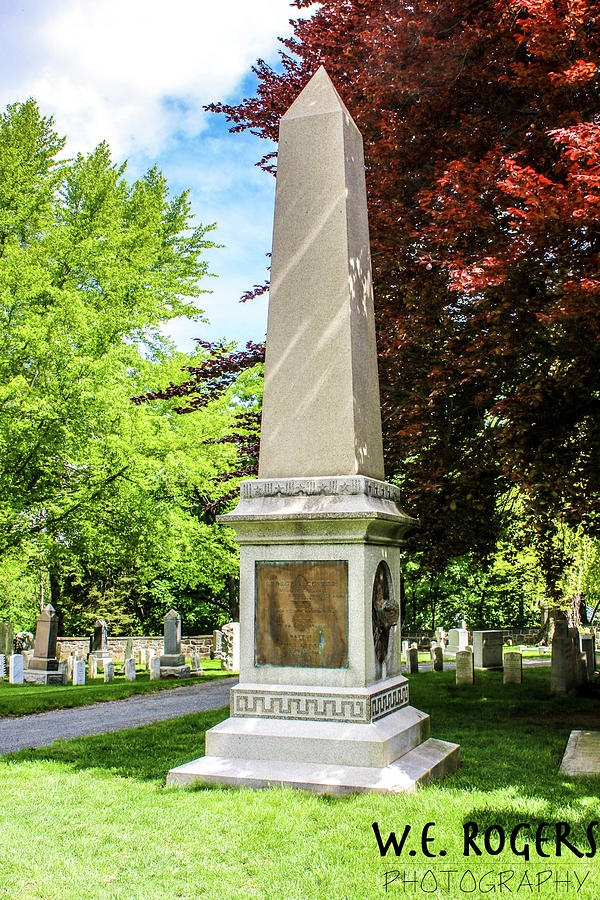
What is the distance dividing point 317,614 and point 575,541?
1784cm

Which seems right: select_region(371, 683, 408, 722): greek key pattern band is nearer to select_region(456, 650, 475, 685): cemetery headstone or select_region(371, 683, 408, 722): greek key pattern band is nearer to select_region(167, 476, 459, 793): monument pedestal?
select_region(167, 476, 459, 793): monument pedestal

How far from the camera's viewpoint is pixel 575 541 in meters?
22.4

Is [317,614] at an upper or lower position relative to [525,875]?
upper

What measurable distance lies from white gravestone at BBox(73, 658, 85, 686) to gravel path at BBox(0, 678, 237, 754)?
11.5ft

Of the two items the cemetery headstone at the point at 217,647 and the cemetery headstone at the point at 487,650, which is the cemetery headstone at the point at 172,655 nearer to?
the cemetery headstone at the point at 217,647

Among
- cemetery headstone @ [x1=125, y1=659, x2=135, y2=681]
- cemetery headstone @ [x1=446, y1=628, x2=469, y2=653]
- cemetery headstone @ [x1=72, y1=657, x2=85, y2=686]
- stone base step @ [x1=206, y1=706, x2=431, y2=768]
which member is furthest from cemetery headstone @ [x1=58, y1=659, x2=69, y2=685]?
stone base step @ [x1=206, y1=706, x2=431, y2=768]

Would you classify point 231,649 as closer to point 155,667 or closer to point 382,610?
point 155,667

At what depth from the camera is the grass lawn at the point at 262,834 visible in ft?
13.4

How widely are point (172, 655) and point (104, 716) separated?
8.53 m

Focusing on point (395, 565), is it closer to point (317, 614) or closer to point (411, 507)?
point (317, 614)

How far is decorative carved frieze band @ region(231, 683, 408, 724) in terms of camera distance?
612cm

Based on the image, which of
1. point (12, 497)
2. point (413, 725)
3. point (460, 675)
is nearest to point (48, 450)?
point (12, 497)

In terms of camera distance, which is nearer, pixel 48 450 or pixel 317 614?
pixel 317 614

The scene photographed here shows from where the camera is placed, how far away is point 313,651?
6.40 m
